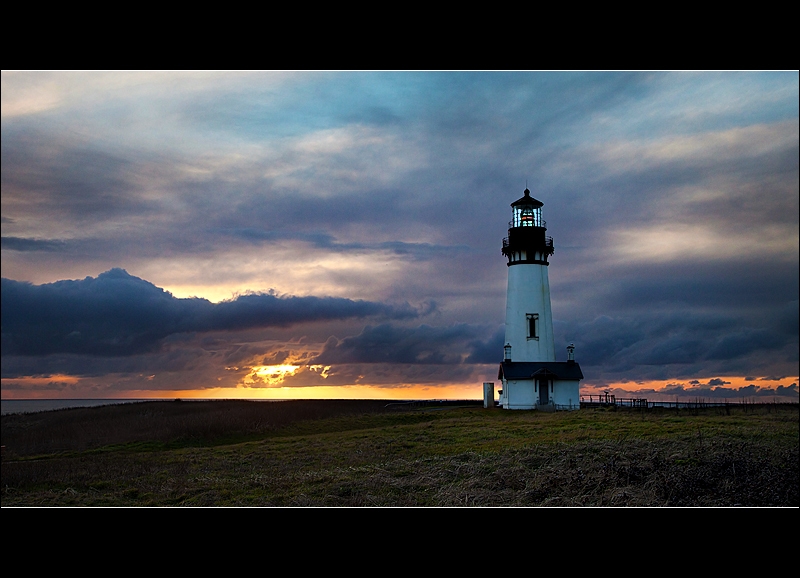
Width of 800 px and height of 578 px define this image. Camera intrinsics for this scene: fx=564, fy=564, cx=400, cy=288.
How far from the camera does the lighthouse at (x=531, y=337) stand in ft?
131

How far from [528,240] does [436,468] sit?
28448mm

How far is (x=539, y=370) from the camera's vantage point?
3981 centimetres

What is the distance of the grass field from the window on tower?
12.7 meters

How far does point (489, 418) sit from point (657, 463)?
2010cm

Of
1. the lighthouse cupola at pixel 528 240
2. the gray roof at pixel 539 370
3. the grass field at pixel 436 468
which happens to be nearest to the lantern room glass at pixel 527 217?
the lighthouse cupola at pixel 528 240

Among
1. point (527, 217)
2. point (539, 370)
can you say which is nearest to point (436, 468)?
point (539, 370)

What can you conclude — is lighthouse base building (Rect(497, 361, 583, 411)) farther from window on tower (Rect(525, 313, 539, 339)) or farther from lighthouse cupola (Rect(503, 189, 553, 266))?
lighthouse cupola (Rect(503, 189, 553, 266))

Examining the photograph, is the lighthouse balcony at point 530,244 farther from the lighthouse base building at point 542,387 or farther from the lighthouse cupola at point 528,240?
the lighthouse base building at point 542,387

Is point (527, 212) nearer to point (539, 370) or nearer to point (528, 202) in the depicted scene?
point (528, 202)

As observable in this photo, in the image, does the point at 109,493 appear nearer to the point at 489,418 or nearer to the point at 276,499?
the point at 276,499

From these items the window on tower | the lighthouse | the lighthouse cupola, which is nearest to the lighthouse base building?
the lighthouse

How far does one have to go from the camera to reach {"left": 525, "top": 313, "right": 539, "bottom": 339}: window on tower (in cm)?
4116
